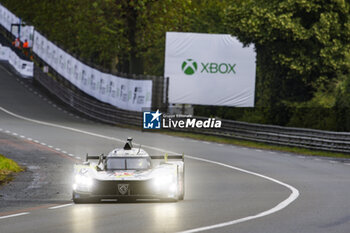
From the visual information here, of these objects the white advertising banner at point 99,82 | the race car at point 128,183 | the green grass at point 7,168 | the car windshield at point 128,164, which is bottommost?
the green grass at point 7,168

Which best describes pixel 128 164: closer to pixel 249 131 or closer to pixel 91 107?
pixel 249 131

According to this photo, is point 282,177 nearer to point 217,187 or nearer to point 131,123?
point 217,187

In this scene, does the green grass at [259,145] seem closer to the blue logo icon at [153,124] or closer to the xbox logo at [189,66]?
the xbox logo at [189,66]

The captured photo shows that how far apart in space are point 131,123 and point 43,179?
2725cm

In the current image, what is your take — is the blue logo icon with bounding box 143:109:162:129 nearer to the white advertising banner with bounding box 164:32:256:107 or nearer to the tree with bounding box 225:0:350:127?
the tree with bounding box 225:0:350:127

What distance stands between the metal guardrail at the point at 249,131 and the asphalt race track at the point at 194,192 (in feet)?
7.94

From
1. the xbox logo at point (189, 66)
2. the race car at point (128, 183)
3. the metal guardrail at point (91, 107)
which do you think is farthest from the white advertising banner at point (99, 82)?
the race car at point (128, 183)

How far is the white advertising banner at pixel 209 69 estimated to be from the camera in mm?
51844

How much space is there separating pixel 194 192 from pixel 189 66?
32.0 m

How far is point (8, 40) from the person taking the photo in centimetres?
9412

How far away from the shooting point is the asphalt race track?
1405 centimetres

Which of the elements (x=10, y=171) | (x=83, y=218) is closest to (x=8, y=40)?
(x=10, y=171)

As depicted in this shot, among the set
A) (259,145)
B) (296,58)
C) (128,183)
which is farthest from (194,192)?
(296,58)

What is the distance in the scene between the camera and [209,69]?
2067 inches
